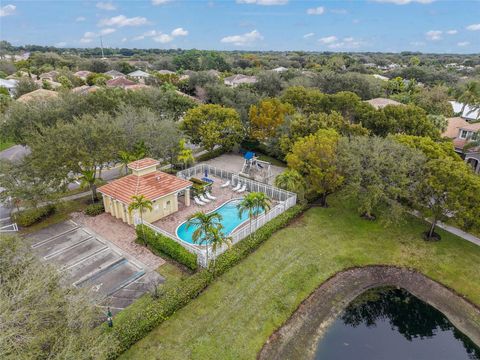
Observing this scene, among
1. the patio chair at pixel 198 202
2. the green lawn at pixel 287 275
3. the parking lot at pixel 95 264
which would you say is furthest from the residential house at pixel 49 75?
the green lawn at pixel 287 275

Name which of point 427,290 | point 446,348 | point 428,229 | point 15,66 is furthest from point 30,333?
point 15,66

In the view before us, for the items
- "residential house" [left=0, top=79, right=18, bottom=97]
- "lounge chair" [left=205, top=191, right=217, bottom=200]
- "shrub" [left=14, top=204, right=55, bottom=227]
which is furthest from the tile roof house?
"residential house" [left=0, top=79, right=18, bottom=97]

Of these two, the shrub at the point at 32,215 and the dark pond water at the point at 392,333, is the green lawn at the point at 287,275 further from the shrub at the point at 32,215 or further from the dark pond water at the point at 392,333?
the shrub at the point at 32,215

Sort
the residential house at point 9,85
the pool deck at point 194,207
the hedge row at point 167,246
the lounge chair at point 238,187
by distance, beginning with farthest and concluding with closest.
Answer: the residential house at point 9,85, the lounge chair at point 238,187, the pool deck at point 194,207, the hedge row at point 167,246

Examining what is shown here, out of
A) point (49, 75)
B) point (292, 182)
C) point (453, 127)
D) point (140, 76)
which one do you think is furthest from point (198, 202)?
point (49, 75)

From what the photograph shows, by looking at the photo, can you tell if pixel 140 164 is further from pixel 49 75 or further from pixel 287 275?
pixel 49 75

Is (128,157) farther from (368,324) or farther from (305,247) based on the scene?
(368,324)

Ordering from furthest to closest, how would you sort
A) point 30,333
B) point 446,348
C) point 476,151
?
point 476,151 < point 446,348 < point 30,333
